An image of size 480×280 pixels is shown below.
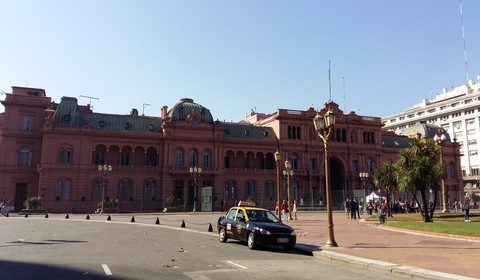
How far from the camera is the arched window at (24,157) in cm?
5797

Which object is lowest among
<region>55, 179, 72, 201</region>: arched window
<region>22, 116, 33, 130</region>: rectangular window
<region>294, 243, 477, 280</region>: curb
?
<region>294, 243, 477, 280</region>: curb

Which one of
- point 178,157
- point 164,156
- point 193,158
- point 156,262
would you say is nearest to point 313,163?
point 193,158

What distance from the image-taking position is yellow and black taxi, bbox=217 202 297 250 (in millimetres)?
16578

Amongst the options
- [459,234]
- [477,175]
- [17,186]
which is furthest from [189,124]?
[477,175]

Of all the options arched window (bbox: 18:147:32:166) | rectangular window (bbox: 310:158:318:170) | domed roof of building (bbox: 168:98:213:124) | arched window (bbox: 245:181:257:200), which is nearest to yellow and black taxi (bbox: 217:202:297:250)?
domed roof of building (bbox: 168:98:213:124)

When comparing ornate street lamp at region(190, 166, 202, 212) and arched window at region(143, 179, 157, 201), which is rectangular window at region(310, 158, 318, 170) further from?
arched window at region(143, 179, 157, 201)

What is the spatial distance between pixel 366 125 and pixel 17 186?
57157 millimetres

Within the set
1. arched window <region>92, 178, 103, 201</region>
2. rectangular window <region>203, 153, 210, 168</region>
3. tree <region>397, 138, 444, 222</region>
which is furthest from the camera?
rectangular window <region>203, 153, 210, 168</region>

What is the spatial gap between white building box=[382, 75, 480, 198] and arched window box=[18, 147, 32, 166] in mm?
74755

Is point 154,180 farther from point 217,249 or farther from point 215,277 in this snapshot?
point 215,277

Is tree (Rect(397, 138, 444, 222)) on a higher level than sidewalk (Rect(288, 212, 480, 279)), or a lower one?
higher

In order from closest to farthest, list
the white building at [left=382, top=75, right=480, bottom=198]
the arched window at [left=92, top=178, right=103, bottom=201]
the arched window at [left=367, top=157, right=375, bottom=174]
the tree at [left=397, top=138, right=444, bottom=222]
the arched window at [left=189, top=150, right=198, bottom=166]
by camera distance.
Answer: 1. the tree at [left=397, top=138, right=444, bottom=222]
2. the arched window at [left=92, top=178, right=103, bottom=201]
3. the arched window at [left=189, top=150, right=198, bottom=166]
4. the arched window at [left=367, top=157, right=375, bottom=174]
5. the white building at [left=382, top=75, right=480, bottom=198]

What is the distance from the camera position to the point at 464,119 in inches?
4269

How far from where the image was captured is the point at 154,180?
61.3m
